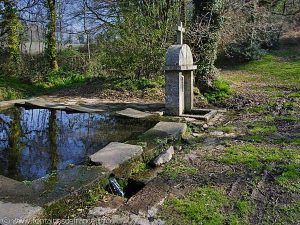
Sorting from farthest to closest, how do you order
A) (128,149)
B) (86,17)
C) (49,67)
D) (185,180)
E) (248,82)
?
(86,17)
(49,67)
(248,82)
(128,149)
(185,180)

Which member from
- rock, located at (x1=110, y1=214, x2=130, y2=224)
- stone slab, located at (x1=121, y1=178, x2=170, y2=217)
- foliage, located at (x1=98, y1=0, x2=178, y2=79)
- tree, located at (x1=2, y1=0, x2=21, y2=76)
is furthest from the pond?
tree, located at (x1=2, y1=0, x2=21, y2=76)

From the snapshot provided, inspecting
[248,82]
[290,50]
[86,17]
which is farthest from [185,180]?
[290,50]

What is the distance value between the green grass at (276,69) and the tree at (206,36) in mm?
3014

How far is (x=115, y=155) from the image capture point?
12.5 feet

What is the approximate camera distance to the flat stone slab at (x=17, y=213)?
240 centimetres

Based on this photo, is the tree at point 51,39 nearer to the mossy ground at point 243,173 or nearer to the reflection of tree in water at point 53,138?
the reflection of tree in water at point 53,138

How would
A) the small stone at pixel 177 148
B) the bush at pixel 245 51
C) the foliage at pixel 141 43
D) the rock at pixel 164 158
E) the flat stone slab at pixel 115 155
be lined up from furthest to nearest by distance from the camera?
the bush at pixel 245 51 → the foliage at pixel 141 43 → the small stone at pixel 177 148 → the rock at pixel 164 158 → the flat stone slab at pixel 115 155

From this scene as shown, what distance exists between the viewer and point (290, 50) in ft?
59.7

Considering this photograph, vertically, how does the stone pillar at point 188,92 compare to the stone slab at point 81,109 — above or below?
Answer: above

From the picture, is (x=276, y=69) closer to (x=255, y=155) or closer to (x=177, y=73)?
(x=177, y=73)

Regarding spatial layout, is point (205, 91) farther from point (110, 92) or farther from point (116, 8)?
point (116, 8)

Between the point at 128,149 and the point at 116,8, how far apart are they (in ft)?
36.8

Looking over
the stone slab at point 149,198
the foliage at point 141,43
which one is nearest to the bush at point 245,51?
the foliage at point 141,43

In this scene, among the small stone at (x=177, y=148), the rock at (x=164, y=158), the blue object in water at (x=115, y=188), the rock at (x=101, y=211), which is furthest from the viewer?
the small stone at (x=177, y=148)
